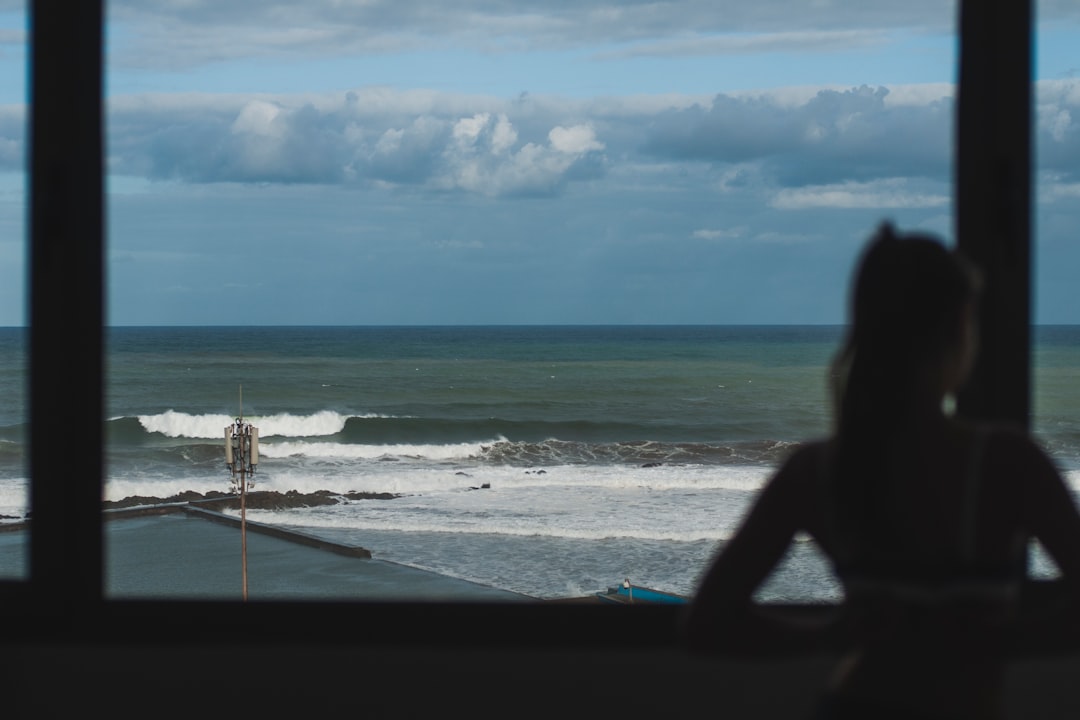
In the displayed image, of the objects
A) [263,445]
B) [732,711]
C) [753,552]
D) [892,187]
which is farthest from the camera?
[892,187]

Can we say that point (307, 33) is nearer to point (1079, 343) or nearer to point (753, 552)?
point (1079, 343)

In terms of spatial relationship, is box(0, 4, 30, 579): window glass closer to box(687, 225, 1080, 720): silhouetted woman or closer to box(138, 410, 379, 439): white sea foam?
box(687, 225, 1080, 720): silhouetted woman

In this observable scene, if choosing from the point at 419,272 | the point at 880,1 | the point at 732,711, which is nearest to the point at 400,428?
the point at 419,272

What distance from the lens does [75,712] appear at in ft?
4.19

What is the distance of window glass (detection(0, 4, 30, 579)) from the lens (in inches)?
78.9

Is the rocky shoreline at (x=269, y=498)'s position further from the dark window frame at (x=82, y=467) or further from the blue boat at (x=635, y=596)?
the dark window frame at (x=82, y=467)

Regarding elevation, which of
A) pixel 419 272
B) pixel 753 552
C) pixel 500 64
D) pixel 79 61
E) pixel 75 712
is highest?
pixel 500 64

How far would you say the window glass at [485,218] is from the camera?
17.9 metres

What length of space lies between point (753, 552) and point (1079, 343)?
30715 mm

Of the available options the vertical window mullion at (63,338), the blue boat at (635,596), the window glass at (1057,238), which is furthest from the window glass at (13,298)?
the blue boat at (635,596)

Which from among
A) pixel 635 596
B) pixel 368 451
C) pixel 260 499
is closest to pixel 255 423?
pixel 368 451

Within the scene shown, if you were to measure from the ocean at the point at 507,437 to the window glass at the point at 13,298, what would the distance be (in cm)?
13

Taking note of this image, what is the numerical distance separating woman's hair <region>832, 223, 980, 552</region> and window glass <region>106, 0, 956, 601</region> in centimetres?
1303

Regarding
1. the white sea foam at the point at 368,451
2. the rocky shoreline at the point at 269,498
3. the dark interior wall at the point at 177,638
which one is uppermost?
the dark interior wall at the point at 177,638
